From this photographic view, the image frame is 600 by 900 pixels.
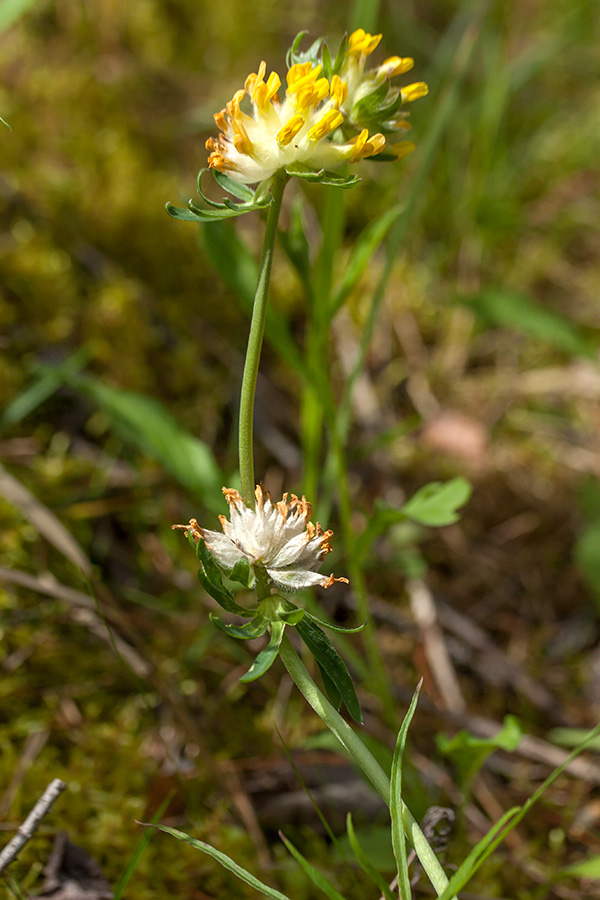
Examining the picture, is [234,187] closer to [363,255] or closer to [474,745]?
[363,255]

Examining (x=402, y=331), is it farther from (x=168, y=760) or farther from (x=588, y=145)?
(x=168, y=760)

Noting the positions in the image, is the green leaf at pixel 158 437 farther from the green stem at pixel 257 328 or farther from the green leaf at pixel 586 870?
the green leaf at pixel 586 870

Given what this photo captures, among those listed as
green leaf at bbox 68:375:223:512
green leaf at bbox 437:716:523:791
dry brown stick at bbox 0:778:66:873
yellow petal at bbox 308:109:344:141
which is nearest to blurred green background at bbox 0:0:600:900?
green leaf at bbox 68:375:223:512

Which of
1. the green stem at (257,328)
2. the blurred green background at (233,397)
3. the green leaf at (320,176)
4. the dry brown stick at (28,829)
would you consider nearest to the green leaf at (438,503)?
the blurred green background at (233,397)

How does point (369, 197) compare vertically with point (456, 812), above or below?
above

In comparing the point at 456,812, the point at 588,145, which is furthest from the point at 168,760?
the point at 588,145

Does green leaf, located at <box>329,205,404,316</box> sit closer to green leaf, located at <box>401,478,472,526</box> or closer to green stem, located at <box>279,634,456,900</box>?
green leaf, located at <box>401,478,472,526</box>

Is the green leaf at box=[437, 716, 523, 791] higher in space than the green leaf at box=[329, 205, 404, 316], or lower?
lower
